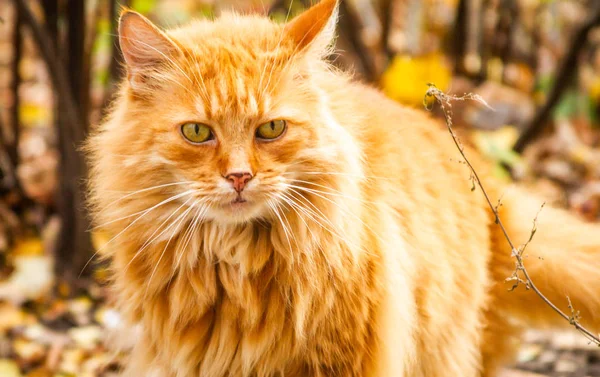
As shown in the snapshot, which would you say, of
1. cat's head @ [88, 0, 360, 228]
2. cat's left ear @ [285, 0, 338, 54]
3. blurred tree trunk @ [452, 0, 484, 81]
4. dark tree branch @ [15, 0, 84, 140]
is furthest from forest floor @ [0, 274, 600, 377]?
blurred tree trunk @ [452, 0, 484, 81]

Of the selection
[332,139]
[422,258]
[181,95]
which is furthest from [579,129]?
[181,95]

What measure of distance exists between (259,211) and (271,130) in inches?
10.1

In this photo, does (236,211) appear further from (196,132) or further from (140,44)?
(140,44)

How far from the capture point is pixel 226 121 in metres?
1.99

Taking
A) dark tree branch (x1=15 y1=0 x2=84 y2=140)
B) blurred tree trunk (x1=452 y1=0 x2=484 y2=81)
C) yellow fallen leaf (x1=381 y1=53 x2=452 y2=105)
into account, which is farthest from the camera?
blurred tree trunk (x1=452 y1=0 x2=484 y2=81)

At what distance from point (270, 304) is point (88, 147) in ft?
2.88

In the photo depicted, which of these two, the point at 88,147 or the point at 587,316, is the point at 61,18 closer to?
the point at 88,147

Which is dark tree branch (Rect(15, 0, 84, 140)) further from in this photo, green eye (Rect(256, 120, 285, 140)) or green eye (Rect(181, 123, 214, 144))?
green eye (Rect(256, 120, 285, 140))

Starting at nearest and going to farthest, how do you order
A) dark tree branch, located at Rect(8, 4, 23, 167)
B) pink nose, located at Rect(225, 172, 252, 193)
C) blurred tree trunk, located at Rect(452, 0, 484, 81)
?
pink nose, located at Rect(225, 172, 252, 193)
dark tree branch, located at Rect(8, 4, 23, 167)
blurred tree trunk, located at Rect(452, 0, 484, 81)

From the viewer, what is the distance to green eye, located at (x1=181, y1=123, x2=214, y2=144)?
6.57 feet

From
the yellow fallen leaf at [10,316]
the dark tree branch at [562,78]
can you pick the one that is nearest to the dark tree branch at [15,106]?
the yellow fallen leaf at [10,316]

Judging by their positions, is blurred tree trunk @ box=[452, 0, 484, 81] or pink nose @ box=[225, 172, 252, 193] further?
blurred tree trunk @ box=[452, 0, 484, 81]

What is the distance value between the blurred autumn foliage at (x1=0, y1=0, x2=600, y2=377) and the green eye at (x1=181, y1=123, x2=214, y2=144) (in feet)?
2.85

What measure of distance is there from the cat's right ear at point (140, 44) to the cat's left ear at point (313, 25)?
384 mm
